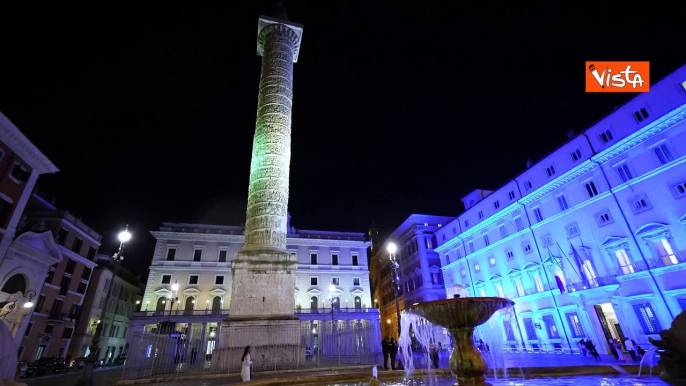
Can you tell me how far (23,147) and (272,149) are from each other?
11.8 m

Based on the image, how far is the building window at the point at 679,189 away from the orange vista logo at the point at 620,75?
15.3 feet

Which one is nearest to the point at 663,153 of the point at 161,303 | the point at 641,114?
the point at 641,114

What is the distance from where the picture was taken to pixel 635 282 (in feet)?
48.1

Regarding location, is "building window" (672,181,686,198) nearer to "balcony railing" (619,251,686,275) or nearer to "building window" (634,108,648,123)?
"balcony railing" (619,251,686,275)

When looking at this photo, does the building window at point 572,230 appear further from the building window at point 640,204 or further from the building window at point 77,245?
the building window at point 77,245

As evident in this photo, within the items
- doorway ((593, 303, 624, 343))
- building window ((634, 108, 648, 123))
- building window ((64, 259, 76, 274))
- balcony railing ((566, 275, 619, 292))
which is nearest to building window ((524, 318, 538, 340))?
balcony railing ((566, 275, 619, 292))

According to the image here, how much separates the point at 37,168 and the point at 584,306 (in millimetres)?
29105

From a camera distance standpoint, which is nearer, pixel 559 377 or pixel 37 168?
pixel 559 377

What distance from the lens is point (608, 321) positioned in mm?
16531

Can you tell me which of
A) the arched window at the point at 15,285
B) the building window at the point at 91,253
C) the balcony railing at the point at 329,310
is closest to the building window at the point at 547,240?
the balcony railing at the point at 329,310

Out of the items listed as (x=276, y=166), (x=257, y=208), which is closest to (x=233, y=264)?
(x=257, y=208)

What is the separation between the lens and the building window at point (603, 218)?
16016mm

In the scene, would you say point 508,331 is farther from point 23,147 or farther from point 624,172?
point 23,147

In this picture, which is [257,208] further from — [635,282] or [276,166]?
[635,282]
